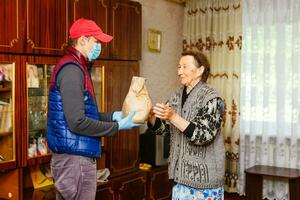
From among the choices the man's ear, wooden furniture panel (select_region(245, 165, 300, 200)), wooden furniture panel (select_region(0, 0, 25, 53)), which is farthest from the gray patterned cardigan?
wooden furniture panel (select_region(245, 165, 300, 200))

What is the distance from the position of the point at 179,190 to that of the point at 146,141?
5.21 ft

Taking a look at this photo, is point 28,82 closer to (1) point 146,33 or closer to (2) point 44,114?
(2) point 44,114

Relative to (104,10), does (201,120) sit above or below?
below

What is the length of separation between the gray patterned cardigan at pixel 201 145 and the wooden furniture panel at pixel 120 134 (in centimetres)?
117

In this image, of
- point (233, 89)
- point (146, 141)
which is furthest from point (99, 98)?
point (233, 89)

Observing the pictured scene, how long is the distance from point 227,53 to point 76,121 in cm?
321

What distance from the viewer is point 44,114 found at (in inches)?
112

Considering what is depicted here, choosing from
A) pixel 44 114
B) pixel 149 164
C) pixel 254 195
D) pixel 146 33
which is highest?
pixel 146 33

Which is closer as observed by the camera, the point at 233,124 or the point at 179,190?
the point at 179,190

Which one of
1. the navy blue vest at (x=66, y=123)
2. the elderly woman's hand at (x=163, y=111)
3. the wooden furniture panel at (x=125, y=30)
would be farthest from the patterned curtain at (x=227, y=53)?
the navy blue vest at (x=66, y=123)

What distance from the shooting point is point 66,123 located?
1.93 meters

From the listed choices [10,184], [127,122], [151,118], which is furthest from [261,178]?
[10,184]

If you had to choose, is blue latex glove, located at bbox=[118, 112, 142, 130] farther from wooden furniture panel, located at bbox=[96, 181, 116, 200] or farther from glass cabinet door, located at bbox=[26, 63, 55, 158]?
wooden furniture panel, located at bbox=[96, 181, 116, 200]

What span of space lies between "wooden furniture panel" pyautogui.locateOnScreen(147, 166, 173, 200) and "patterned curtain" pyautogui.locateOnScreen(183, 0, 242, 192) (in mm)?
1059
